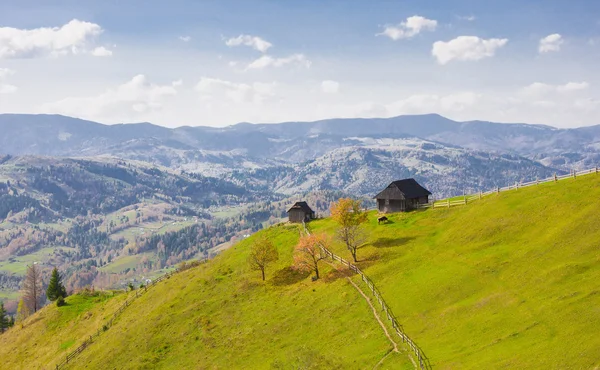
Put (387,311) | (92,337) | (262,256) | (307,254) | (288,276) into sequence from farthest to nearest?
1. (92,337)
2. (262,256)
3. (288,276)
4. (307,254)
5. (387,311)

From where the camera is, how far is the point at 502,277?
60.3m

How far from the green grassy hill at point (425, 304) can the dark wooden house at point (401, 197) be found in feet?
17.3

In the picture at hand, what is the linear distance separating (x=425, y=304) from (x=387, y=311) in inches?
204

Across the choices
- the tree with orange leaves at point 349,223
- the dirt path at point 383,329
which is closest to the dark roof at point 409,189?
the tree with orange leaves at point 349,223

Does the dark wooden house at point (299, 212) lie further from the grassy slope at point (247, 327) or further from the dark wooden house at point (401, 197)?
the dark wooden house at point (401, 197)

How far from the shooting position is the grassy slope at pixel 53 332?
3848 inches

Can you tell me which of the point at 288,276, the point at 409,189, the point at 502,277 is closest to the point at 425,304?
the point at 502,277

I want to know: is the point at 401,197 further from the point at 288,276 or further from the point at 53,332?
the point at 53,332

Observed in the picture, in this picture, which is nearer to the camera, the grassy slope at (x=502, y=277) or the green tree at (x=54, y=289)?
the grassy slope at (x=502, y=277)

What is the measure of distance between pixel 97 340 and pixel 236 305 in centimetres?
3167

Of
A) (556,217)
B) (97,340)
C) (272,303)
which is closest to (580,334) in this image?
(556,217)

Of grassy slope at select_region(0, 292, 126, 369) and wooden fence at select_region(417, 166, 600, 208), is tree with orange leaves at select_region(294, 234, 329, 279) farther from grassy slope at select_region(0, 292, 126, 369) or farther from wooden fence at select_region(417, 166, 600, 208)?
grassy slope at select_region(0, 292, 126, 369)

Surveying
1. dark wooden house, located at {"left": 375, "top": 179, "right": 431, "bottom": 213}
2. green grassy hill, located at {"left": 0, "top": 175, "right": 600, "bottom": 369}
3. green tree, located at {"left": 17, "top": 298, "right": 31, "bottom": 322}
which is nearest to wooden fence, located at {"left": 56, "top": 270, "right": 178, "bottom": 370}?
green grassy hill, located at {"left": 0, "top": 175, "right": 600, "bottom": 369}

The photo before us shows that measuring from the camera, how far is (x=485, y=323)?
5069 centimetres
